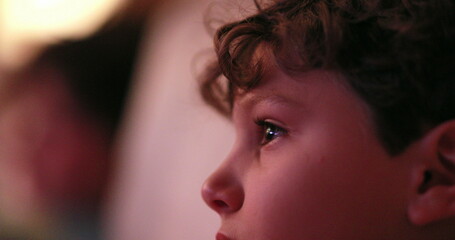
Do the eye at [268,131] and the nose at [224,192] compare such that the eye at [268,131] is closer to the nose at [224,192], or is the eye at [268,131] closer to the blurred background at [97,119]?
the nose at [224,192]

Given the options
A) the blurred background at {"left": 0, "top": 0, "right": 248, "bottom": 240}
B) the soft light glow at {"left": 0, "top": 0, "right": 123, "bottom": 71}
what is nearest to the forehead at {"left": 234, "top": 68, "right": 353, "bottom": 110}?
the blurred background at {"left": 0, "top": 0, "right": 248, "bottom": 240}

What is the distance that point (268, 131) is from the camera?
656 mm

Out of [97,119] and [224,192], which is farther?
[97,119]

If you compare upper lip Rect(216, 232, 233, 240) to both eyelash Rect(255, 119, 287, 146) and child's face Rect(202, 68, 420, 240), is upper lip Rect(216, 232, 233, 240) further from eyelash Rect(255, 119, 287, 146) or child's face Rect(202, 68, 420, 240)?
eyelash Rect(255, 119, 287, 146)

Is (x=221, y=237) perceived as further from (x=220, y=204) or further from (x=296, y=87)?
(x=296, y=87)

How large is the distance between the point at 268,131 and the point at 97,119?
86 centimetres

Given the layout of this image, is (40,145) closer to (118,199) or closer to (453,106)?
(118,199)

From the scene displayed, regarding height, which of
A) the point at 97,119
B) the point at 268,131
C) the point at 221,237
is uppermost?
the point at 97,119

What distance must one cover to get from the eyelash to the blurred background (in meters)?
0.57

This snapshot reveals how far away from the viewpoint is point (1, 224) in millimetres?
1404

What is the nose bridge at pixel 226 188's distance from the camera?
64cm


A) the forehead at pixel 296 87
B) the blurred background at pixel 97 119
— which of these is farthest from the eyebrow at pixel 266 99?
the blurred background at pixel 97 119

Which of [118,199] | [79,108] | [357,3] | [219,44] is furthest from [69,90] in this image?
[357,3]

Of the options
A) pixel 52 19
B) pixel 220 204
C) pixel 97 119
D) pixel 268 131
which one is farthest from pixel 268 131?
pixel 52 19
